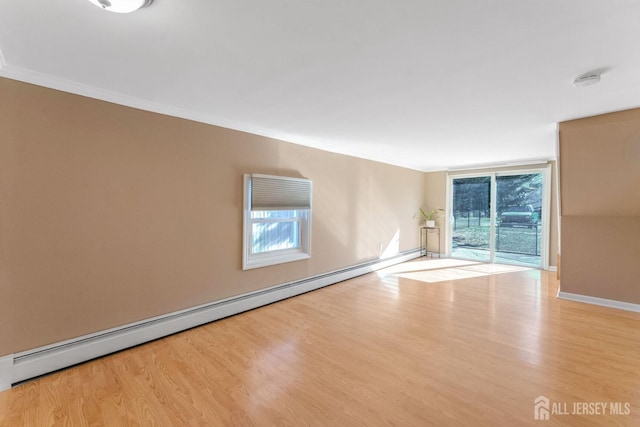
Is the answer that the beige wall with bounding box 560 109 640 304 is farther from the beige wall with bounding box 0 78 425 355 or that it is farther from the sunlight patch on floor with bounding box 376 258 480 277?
the beige wall with bounding box 0 78 425 355

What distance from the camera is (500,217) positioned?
6.13m

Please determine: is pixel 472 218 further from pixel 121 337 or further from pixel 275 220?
pixel 121 337

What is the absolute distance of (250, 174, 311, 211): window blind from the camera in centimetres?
343

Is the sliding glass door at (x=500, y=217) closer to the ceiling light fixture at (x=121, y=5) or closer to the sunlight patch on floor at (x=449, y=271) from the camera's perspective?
the sunlight patch on floor at (x=449, y=271)

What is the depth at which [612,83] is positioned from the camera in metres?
2.22

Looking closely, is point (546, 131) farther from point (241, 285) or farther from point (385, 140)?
point (241, 285)

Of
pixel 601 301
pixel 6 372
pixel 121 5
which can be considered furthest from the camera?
pixel 601 301

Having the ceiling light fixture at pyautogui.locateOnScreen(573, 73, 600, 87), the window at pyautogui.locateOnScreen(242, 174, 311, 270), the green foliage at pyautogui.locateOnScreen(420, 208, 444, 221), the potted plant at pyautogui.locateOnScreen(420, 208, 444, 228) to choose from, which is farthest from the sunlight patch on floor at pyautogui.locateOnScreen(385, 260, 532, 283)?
the ceiling light fixture at pyautogui.locateOnScreen(573, 73, 600, 87)

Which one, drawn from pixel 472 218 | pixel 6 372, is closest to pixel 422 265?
pixel 472 218

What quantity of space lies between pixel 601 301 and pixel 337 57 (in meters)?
4.63

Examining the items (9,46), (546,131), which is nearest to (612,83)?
(546,131)

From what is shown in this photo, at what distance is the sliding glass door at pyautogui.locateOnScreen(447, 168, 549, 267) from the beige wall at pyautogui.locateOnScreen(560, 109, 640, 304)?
2218 millimetres

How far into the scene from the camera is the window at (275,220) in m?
3.40

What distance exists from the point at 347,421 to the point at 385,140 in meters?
3.53
